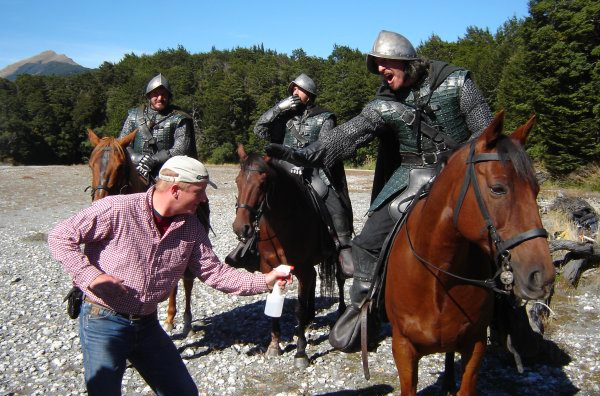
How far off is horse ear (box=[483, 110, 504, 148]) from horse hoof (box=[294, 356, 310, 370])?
3.81 metres

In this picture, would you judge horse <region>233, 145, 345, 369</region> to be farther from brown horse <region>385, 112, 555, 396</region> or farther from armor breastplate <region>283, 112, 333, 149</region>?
brown horse <region>385, 112, 555, 396</region>

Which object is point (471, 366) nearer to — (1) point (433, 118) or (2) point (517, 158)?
(2) point (517, 158)

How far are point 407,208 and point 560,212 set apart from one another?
27.3 feet

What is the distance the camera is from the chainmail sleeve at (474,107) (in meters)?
3.86

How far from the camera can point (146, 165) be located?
238 inches

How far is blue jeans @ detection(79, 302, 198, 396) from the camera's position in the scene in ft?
9.49

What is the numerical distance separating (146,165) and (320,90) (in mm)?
55610

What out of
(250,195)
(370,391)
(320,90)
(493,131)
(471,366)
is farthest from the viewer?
(320,90)

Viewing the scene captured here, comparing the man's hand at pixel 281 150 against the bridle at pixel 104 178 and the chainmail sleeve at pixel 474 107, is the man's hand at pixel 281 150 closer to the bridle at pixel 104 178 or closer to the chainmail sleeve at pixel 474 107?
the chainmail sleeve at pixel 474 107

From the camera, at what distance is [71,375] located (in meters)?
5.29

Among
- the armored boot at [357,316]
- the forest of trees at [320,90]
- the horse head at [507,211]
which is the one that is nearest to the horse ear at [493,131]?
the horse head at [507,211]

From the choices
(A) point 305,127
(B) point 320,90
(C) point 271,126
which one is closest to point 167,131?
(C) point 271,126

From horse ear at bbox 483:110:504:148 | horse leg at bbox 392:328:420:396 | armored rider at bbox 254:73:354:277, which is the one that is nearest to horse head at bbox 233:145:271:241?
armored rider at bbox 254:73:354:277

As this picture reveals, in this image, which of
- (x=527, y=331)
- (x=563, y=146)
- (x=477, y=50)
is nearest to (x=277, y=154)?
(x=527, y=331)
